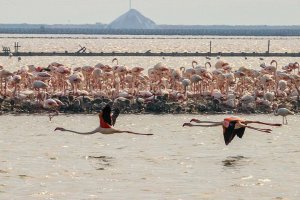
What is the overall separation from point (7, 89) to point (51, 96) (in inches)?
145

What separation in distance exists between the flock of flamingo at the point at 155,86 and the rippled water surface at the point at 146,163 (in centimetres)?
353

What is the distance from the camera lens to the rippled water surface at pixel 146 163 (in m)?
23.4

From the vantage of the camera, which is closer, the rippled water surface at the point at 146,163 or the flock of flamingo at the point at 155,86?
the rippled water surface at the point at 146,163

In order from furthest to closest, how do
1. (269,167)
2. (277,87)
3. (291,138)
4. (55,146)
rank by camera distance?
1. (277,87)
2. (291,138)
3. (55,146)
4. (269,167)

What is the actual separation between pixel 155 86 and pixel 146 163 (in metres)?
17.2

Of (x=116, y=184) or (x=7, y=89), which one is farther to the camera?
(x=7, y=89)

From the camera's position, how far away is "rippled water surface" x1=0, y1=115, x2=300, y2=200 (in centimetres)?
2344

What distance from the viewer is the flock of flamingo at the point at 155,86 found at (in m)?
40.5

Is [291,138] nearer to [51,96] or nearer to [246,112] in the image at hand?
[246,112]

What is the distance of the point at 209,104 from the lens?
4028 cm

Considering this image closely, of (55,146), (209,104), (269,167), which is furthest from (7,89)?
(269,167)

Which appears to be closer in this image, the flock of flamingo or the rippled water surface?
the rippled water surface

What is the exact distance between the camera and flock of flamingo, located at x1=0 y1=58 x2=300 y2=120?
40500 mm

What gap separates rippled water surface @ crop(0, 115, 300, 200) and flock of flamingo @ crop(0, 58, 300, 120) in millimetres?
3529
